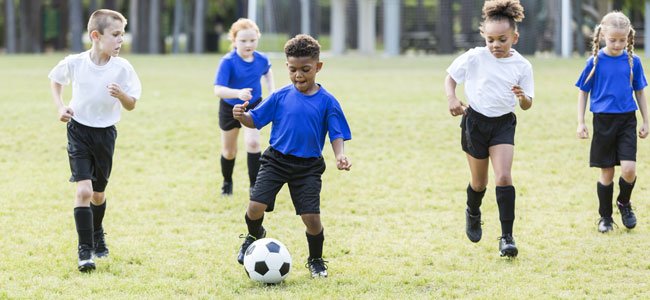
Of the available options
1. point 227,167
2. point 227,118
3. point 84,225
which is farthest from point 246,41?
point 84,225

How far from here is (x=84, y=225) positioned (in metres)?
6.66

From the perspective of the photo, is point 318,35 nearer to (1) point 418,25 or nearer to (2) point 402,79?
(1) point 418,25

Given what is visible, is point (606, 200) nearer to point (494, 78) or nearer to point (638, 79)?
point (638, 79)

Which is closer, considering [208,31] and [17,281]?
[17,281]

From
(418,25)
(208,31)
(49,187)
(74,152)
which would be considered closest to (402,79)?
(49,187)

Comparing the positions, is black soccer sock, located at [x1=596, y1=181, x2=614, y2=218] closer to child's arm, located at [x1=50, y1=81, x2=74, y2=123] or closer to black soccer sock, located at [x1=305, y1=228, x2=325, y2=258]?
black soccer sock, located at [x1=305, y1=228, x2=325, y2=258]

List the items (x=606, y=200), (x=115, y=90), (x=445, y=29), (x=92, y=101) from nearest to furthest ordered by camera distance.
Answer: (x=115, y=90) → (x=92, y=101) → (x=606, y=200) → (x=445, y=29)

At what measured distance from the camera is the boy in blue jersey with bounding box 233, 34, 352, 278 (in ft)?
20.7

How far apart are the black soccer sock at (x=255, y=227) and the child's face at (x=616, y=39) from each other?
2926mm

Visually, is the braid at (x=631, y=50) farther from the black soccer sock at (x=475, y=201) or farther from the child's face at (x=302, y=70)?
the child's face at (x=302, y=70)

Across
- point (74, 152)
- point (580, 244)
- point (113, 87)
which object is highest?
point (113, 87)

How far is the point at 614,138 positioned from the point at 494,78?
1.51m

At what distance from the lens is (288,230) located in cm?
821

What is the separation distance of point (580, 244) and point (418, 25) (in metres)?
37.0
